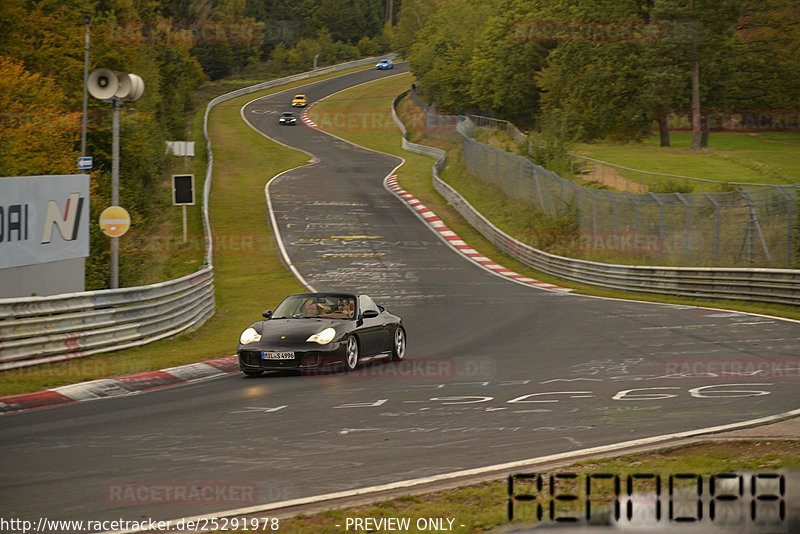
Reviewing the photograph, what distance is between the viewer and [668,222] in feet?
98.0

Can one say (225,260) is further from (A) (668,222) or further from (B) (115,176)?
(B) (115,176)

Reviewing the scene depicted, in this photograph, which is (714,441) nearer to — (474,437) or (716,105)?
(474,437)

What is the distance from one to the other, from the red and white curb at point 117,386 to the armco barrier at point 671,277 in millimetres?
14395

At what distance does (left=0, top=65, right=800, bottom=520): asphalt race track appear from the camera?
24.0 ft

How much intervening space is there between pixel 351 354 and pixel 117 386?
3.64 m

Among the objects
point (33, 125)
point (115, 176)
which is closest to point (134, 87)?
point (115, 176)

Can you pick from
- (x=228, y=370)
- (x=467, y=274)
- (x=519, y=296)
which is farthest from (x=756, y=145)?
(x=228, y=370)

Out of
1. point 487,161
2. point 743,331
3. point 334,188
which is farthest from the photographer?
point 334,188

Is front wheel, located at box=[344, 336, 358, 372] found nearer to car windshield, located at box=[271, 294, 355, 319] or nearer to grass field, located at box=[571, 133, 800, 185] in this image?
car windshield, located at box=[271, 294, 355, 319]

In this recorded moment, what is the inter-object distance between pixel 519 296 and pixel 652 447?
19646 mm

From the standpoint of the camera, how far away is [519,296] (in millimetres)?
27875

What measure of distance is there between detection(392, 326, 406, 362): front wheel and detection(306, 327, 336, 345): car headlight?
1950 millimetres

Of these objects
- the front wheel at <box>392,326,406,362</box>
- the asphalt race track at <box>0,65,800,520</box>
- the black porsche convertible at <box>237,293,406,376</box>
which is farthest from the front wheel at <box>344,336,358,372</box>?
the front wheel at <box>392,326,406,362</box>

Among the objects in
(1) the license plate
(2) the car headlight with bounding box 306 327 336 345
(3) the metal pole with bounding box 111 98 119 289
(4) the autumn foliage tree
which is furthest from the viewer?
(4) the autumn foliage tree
